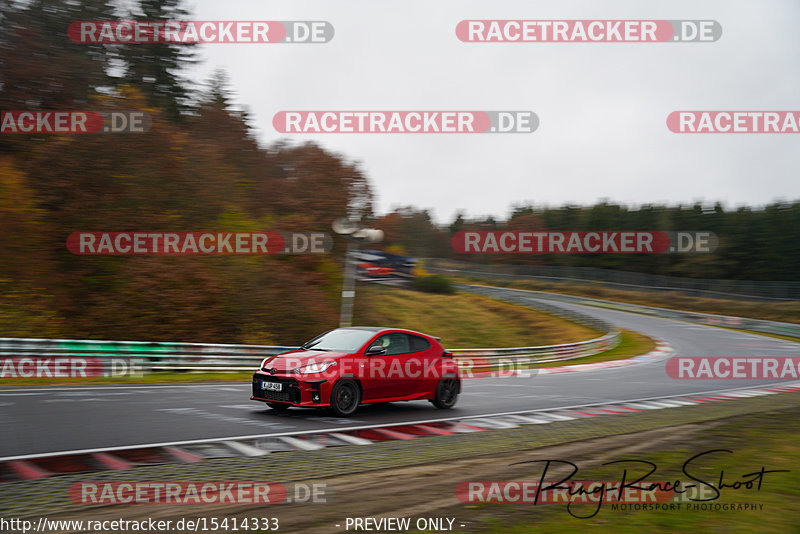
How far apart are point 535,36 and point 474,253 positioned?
230ft

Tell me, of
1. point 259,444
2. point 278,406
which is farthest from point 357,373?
point 259,444

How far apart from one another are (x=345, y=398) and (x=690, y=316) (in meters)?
51.1

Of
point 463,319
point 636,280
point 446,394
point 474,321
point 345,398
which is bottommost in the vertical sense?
point 474,321

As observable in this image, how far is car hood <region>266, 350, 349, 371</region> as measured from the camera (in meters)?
11.0

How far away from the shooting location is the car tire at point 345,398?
10.9 m

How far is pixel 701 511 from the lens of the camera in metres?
5.70

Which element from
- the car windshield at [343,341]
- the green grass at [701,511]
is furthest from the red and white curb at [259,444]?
the green grass at [701,511]

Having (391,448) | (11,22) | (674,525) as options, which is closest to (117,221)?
(11,22)

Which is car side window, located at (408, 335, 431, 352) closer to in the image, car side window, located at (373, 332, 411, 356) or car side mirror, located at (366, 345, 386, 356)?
car side window, located at (373, 332, 411, 356)

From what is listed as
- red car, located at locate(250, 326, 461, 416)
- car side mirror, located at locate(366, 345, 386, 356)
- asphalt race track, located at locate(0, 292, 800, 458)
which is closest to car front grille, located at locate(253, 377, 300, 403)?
red car, located at locate(250, 326, 461, 416)

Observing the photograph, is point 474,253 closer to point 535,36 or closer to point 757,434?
Result: point 535,36

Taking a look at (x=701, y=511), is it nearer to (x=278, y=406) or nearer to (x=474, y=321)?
(x=278, y=406)

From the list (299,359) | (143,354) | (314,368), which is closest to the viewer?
(314,368)

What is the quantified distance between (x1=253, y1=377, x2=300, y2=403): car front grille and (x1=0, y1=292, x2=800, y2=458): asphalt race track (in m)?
0.30
